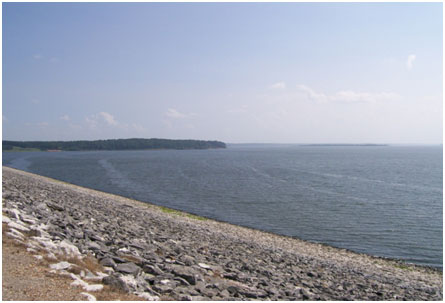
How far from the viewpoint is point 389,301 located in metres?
13.8

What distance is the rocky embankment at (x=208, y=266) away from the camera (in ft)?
37.8

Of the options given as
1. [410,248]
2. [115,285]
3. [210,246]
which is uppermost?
[115,285]

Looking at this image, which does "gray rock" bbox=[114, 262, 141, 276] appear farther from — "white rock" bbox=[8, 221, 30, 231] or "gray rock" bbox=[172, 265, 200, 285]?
"white rock" bbox=[8, 221, 30, 231]

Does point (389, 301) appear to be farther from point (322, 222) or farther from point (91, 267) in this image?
point (322, 222)

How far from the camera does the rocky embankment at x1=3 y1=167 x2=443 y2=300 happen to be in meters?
11.5

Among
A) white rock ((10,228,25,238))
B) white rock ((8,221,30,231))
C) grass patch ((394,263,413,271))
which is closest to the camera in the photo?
white rock ((10,228,25,238))

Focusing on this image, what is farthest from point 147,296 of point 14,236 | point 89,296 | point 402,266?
point 402,266

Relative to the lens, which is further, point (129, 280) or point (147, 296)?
point (129, 280)

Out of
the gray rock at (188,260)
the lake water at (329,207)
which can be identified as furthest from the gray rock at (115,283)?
the lake water at (329,207)

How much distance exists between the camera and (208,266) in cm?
1420

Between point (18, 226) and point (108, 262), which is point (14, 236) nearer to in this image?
point (18, 226)

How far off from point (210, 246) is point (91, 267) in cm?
885

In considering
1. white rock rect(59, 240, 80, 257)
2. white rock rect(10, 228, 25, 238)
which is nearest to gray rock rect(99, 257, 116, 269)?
white rock rect(59, 240, 80, 257)

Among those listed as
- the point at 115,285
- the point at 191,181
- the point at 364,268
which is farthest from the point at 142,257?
the point at 191,181
